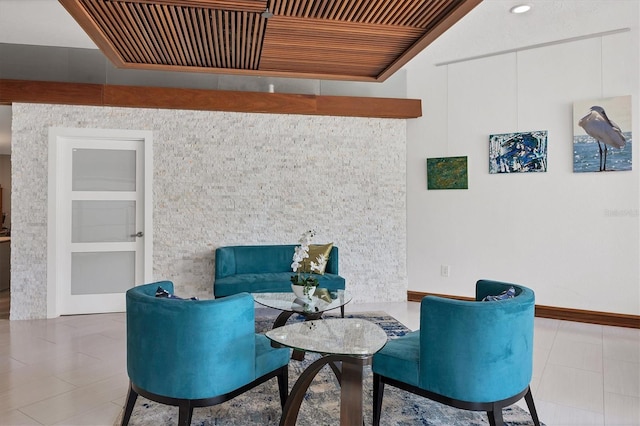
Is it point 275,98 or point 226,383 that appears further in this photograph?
point 275,98

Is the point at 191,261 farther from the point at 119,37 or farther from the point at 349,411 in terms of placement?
the point at 349,411

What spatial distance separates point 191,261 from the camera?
5.15 metres

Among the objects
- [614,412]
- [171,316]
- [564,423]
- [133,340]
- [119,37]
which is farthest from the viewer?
[119,37]

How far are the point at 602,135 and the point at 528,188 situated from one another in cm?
95

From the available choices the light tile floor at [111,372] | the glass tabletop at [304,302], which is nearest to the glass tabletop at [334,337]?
the glass tabletop at [304,302]

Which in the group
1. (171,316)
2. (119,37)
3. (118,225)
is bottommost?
(171,316)

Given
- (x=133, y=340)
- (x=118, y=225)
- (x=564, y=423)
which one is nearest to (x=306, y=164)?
(x=118, y=225)

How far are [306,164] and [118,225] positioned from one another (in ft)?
8.26

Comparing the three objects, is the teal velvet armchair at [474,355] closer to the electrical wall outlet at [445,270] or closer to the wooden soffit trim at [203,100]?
A: the electrical wall outlet at [445,270]

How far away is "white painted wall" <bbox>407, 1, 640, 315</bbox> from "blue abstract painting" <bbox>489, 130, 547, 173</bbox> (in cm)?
8

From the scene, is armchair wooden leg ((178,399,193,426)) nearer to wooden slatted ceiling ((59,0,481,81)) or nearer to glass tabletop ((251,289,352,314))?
glass tabletop ((251,289,352,314))

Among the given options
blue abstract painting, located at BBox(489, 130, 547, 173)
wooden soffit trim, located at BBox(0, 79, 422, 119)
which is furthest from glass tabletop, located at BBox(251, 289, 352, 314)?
blue abstract painting, located at BBox(489, 130, 547, 173)

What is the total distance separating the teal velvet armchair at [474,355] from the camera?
2.06m

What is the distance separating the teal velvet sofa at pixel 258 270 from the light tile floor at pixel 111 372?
3.45 ft
